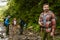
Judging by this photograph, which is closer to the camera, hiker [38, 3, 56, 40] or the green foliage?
hiker [38, 3, 56, 40]

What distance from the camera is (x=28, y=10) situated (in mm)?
24078

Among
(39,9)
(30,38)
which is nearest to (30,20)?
(39,9)

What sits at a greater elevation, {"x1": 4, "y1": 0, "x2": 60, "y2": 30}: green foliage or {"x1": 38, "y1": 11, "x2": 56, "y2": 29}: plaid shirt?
{"x1": 4, "y1": 0, "x2": 60, "y2": 30}: green foliage

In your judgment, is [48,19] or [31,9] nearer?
[48,19]

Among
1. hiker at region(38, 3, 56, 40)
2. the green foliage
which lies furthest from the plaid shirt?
the green foliage

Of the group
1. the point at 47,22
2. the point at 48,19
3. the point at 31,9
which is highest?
the point at 31,9

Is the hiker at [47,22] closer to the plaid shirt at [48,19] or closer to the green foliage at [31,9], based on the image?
the plaid shirt at [48,19]

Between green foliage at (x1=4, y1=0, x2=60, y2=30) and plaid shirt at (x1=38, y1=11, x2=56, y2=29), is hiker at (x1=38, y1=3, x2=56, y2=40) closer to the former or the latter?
plaid shirt at (x1=38, y1=11, x2=56, y2=29)

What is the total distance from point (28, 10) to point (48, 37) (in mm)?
14564

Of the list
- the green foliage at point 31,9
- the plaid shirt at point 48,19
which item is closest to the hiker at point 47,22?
the plaid shirt at point 48,19

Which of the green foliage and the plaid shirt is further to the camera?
the green foliage

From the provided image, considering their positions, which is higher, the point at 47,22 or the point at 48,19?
the point at 48,19

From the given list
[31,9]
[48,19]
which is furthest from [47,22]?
[31,9]

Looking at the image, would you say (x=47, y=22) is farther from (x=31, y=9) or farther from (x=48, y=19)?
(x=31, y=9)
